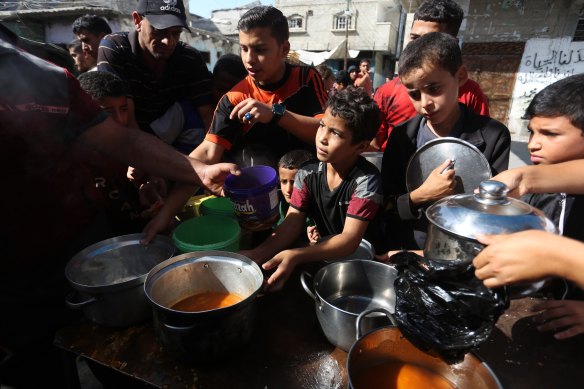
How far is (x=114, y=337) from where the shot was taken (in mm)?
1426

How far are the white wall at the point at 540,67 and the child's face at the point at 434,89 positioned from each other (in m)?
10.3

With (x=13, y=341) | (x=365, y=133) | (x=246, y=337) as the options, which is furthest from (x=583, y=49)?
(x=13, y=341)

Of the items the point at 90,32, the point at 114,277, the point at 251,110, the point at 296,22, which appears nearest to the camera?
the point at 114,277

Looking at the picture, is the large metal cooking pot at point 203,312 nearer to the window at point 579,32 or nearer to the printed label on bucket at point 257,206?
the printed label on bucket at point 257,206

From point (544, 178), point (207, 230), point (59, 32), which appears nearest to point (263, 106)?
point (207, 230)

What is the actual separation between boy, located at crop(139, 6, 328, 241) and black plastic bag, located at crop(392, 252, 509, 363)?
138 centimetres

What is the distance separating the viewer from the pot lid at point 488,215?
3.31ft

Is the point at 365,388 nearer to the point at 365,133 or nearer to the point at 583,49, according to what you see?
the point at 365,133

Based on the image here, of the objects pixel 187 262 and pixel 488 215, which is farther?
pixel 187 262

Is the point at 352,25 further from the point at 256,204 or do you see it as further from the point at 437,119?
the point at 256,204

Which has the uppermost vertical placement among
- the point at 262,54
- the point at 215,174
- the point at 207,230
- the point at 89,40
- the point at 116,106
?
the point at 89,40

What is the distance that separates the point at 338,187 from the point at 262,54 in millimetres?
1128

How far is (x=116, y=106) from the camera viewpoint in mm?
2504

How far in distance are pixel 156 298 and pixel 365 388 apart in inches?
36.7
